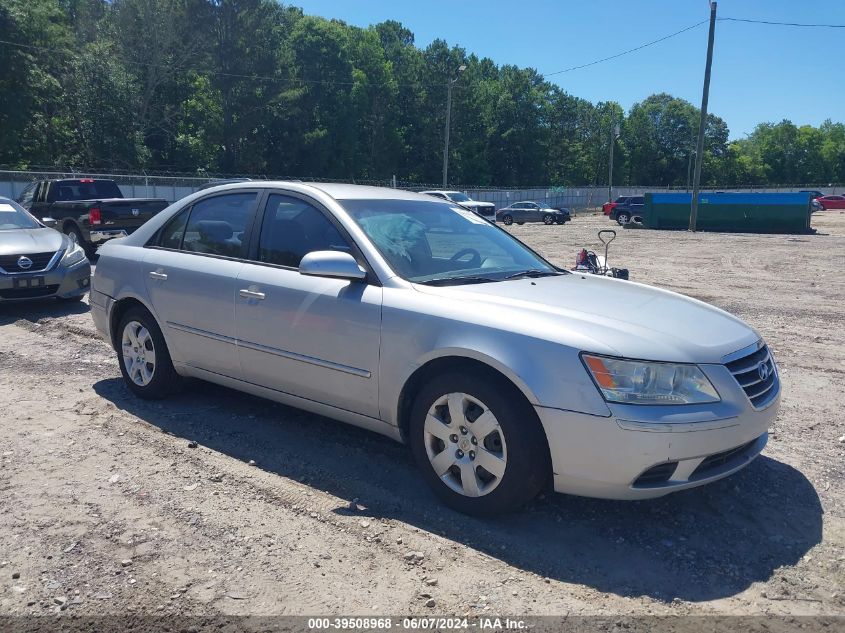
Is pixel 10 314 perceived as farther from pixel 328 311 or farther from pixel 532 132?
pixel 532 132

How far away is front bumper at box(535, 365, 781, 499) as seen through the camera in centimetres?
325

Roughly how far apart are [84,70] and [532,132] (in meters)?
56.5

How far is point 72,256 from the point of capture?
962cm

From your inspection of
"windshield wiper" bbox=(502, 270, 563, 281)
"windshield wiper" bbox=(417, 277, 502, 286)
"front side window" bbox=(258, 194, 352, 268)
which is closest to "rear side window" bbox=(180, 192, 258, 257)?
"front side window" bbox=(258, 194, 352, 268)

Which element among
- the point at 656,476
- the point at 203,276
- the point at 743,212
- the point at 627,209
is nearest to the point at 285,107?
the point at 627,209

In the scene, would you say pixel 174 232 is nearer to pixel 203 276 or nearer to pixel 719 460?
pixel 203 276

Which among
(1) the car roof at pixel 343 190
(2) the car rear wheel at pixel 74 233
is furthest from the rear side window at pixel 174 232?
(2) the car rear wheel at pixel 74 233

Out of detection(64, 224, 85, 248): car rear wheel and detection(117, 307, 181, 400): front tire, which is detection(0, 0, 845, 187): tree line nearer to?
detection(64, 224, 85, 248): car rear wheel

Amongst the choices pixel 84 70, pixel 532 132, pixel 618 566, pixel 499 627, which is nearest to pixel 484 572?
pixel 499 627

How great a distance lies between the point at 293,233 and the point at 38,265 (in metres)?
6.06

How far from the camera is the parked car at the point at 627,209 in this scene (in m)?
44.3

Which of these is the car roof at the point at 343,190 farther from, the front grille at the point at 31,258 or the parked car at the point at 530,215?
the parked car at the point at 530,215

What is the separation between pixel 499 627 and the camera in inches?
111

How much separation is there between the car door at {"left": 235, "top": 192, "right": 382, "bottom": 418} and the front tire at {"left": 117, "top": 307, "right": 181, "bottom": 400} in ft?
3.24
